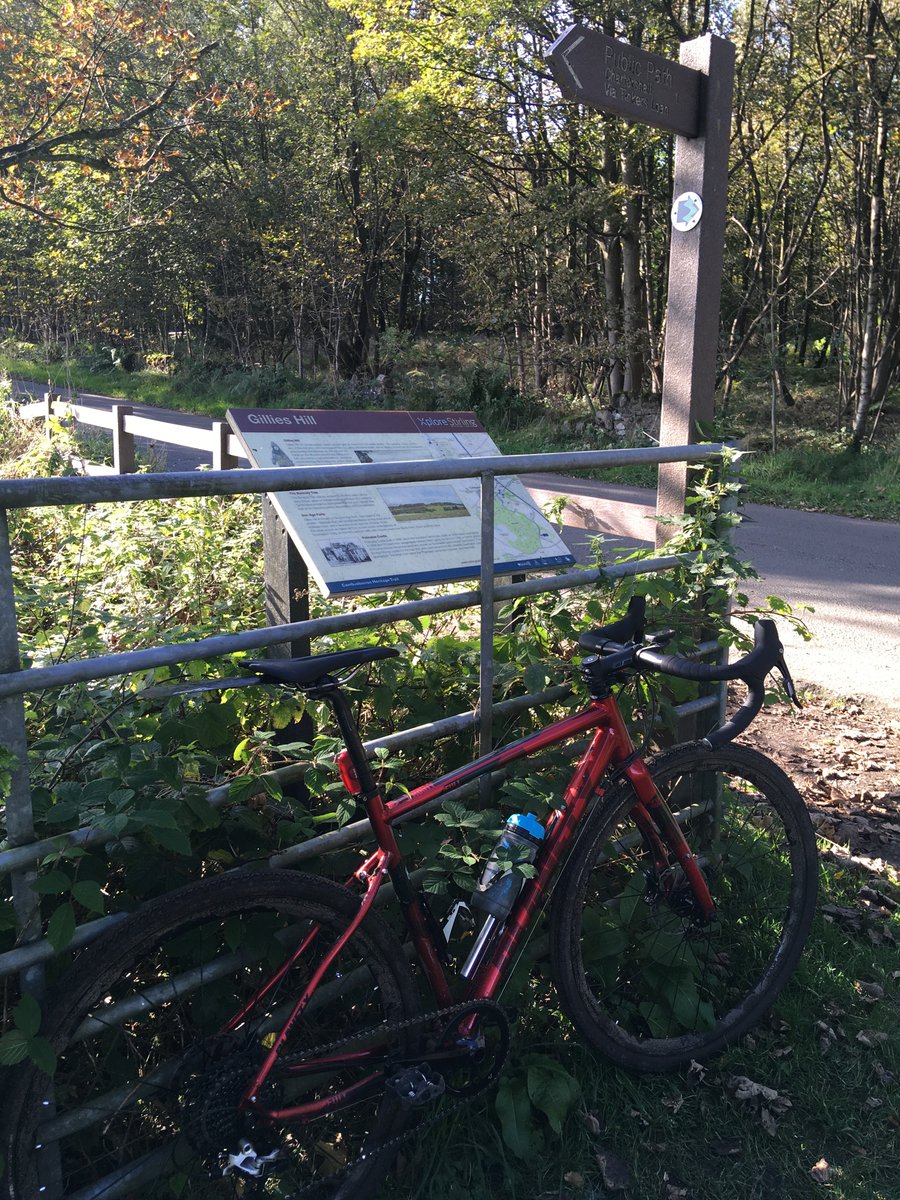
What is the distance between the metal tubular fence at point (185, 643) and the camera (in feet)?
6.35

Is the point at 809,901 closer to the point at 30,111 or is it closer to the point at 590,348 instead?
the point at 30,111

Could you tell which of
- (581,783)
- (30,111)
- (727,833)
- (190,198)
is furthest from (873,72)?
(190,198)

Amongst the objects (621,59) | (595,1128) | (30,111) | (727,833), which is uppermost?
(30,111)

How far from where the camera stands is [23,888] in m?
2.00

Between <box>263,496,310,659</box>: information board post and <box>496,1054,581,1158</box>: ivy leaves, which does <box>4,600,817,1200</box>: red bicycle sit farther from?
<box>263,496,310,659</box>: information board post

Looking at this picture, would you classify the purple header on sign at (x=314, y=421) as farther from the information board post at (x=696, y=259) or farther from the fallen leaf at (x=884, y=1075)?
the fallen leaf at (x=884, y=1075)

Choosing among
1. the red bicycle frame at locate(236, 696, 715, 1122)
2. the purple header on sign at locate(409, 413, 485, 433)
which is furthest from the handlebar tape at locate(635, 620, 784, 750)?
the purple header on sign at locate(409, 413, 485, 433)

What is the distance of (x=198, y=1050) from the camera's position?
2.15m

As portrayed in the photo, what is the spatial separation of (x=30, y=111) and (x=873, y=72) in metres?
9.85

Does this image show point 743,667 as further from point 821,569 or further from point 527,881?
point 821,569

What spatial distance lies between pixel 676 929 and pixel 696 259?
224 cm

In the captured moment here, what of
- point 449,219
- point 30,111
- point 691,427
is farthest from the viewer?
point 449,219

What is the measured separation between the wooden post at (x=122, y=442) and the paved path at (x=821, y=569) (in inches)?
29.1

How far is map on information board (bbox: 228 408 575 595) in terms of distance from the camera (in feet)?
9.28
